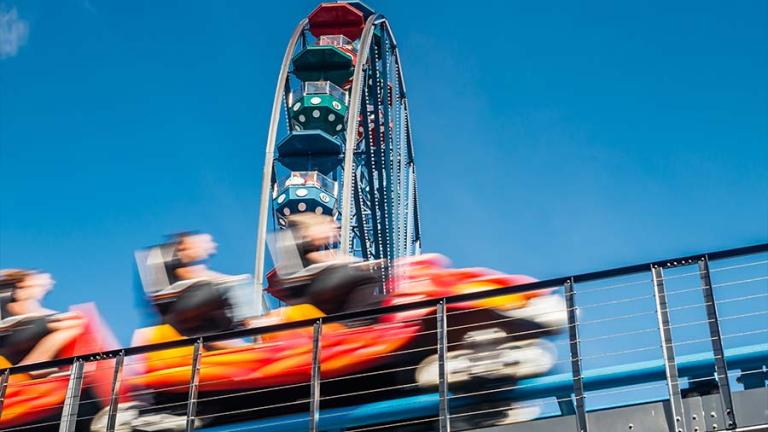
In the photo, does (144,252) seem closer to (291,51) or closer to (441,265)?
(441,265)

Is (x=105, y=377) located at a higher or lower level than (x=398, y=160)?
lower

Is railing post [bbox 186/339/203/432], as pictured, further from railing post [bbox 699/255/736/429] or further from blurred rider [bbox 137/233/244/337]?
railing post [bbox 699/255/736/429]

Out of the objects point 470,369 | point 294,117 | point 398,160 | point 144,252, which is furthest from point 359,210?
point 470,369

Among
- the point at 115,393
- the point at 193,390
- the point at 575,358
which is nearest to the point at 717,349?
the point at 575,358

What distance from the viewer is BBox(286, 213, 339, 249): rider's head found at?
729 cm

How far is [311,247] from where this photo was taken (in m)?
7.30

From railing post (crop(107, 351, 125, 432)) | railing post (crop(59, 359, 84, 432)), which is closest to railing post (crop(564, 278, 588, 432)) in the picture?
railing post (crop(107, 351, 125, 432))

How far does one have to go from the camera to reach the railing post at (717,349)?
4.83 meters

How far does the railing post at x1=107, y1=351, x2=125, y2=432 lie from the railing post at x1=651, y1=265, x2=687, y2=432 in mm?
2789

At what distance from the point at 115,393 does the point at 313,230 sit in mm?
1834

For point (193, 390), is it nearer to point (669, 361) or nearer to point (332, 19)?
point (669, 361)

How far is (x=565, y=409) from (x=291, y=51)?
15195 millimetres

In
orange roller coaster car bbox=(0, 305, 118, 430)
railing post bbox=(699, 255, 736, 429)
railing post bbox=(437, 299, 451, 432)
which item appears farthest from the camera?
orange roller coaster car bbox=(0, 305, 118, 430)

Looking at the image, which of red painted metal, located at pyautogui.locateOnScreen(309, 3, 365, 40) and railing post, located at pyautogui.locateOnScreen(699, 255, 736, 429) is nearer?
railing post, located at pyautogui.locateOnScreen(699, 255, 736, 429)
